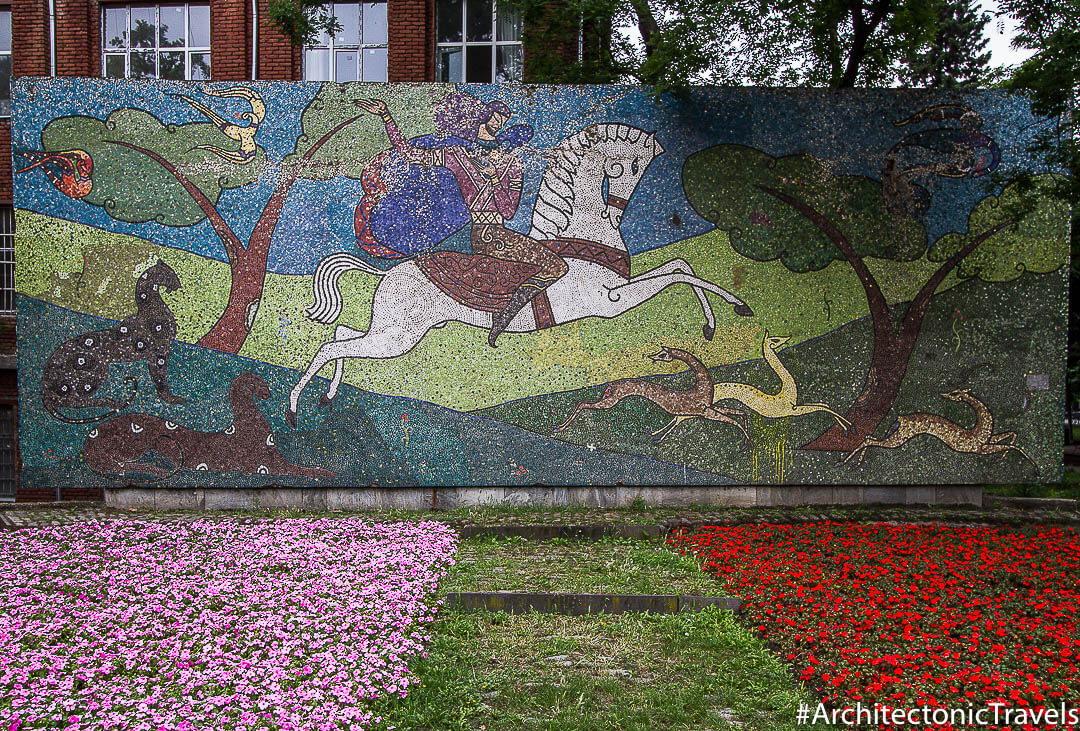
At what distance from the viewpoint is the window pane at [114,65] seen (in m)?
15.2

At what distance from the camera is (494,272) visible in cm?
1084

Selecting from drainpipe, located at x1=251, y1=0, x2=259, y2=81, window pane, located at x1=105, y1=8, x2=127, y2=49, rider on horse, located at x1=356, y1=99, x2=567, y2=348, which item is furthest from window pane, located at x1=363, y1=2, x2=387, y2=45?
rider on horse, located at x1=356, y1=99, x2=567, y2=348

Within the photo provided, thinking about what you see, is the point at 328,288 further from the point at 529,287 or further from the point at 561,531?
the point at 561,531

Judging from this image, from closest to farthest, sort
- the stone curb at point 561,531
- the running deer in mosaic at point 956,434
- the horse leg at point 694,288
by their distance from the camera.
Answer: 1. the stone curb at point 561,531
2. the horse leg at point 694,288
3. the running deer in mosaic at point 956,434

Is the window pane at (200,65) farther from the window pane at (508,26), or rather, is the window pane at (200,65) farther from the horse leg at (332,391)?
the horse leg at (332,391)

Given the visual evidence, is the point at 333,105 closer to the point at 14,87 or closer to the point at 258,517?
the point at 14,87

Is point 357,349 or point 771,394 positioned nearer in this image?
point 357,349

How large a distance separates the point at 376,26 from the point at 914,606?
13155 mm

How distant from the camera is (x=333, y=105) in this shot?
35.6ft

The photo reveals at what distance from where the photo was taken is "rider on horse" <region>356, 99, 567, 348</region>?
35.6ft

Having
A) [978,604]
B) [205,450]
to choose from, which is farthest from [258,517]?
[978,604]

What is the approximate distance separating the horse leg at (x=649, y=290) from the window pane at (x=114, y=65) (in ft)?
34.3

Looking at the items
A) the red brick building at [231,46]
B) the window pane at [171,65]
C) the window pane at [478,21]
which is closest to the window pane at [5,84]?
the red brick building at [231,46]

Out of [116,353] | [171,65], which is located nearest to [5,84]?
[171,65]
